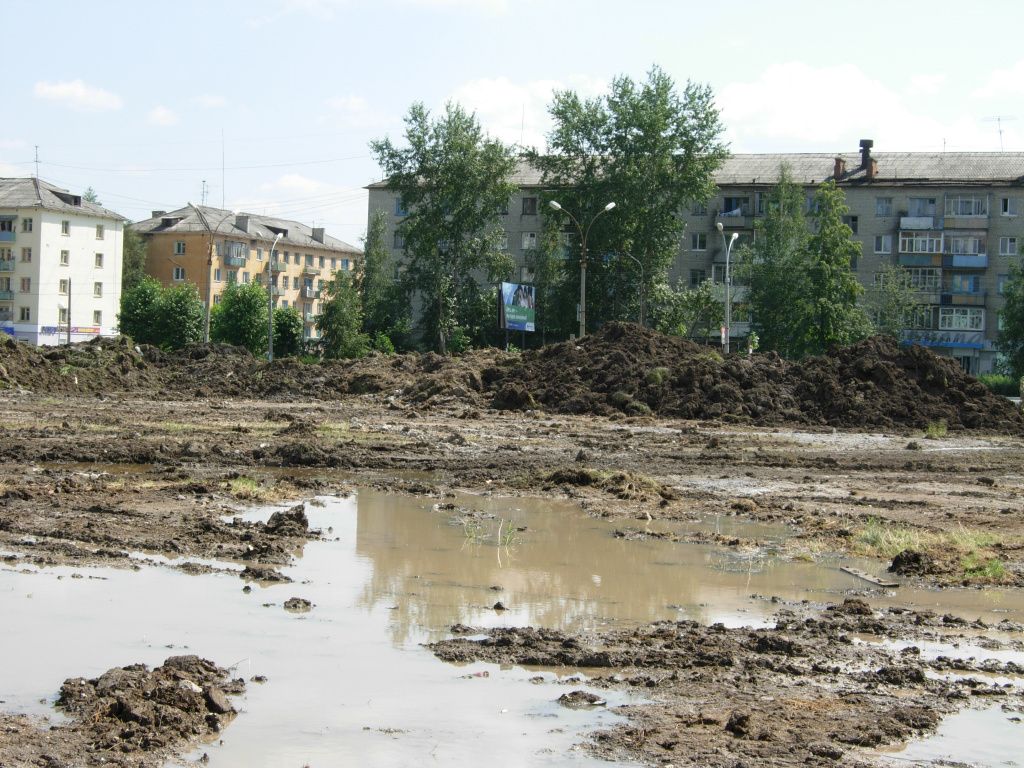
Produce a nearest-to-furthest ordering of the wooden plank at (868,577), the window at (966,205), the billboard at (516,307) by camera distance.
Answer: the wooden plank at (868,577)
the billboard at (516,307)
the window at (966,205)

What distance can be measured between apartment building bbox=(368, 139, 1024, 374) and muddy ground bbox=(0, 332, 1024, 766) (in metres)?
41.1

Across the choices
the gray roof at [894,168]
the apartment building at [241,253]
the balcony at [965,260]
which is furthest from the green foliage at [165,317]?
the balcony at [965,260]

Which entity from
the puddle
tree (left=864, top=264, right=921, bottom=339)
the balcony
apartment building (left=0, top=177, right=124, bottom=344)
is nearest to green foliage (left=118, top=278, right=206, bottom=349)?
apartment building (left=0, top=177, right=124, bottom=344)

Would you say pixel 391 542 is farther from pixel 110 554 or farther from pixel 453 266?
pixel 453 266

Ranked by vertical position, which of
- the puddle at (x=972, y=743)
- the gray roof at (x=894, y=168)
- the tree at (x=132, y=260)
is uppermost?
the gray roof at (x=894, y=168)

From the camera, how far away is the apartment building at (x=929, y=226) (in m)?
77.5

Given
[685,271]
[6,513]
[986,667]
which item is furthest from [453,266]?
[986,667]

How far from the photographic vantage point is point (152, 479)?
1703cm

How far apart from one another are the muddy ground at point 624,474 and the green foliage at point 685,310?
85.1 feet

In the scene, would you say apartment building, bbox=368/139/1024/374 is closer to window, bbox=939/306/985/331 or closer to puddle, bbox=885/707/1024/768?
window, bbox=939/306/985/331

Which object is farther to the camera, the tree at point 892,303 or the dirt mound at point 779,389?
the tree at point 892,303

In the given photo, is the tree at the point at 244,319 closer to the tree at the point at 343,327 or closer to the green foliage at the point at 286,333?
the green foliage at the point at 286,333

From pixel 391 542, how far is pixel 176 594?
3672mm

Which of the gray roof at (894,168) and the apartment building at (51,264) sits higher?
the gray roof at (894,168)
